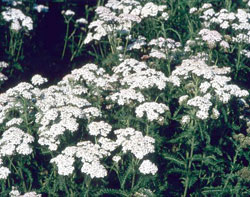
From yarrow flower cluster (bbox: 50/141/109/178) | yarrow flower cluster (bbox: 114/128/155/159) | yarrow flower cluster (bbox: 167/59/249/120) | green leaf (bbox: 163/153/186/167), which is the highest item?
yarrow flower cluster (bbox: 167/59/249/120)

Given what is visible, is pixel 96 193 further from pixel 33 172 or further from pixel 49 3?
pixel 49 3

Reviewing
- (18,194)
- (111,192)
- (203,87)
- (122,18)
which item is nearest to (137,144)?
(111,192)

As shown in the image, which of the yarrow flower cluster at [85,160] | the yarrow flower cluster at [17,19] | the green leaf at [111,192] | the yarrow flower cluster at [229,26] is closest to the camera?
the yarrow flower cluster at [85,160]

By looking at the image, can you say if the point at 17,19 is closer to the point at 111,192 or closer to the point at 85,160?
the point at 85,160

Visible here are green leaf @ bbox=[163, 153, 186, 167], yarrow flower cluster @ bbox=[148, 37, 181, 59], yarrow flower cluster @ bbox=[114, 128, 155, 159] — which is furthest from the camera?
yarrow flower cluster @ bbox=[148, 37, 181, 59]

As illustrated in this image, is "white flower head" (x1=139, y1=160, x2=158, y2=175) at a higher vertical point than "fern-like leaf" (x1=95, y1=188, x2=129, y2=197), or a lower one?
higher

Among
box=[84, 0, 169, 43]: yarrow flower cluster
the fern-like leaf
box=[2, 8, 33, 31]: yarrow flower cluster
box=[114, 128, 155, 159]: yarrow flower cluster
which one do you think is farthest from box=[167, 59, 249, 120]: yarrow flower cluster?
box=[2, 8, 33, 31]: yarrow flower cluster

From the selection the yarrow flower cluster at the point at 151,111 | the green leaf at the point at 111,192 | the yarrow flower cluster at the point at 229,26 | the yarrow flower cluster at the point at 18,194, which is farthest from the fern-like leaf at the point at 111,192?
the yarrow flower cluster at the point at 229,26

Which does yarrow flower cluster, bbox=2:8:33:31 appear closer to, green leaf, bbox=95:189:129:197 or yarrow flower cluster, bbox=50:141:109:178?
yarrow flower cluster, bbox=50:141:109:178

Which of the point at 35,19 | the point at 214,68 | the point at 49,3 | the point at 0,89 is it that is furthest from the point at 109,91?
the point at 49,3

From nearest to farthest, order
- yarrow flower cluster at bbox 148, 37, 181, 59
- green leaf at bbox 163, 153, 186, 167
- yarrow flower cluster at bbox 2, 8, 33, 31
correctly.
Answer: green leaf at bbox 163, 153, 186, 167 → yarrow flower cluster at bbox 148, 37, 181, 59 → yarrow flower cluster at bbox 2, 8, 33, 31

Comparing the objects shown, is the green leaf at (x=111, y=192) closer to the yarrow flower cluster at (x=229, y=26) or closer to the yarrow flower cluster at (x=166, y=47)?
the yarrow flower cluster at (x=166, y=47)

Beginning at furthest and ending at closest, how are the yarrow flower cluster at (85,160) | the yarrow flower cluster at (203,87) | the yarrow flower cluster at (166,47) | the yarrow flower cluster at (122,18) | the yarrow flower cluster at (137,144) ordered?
the yarrow flower cluster at (122,18) → the yarrow flower cluster at (166,47) → the yarrow flower cluster at (203,87) → the yarrow flower cluster at (137,144) → the yarrow flower cluster at (85,160)

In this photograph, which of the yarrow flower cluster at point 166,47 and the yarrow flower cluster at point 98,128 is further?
the yarrow flower cluster at point 166,47
